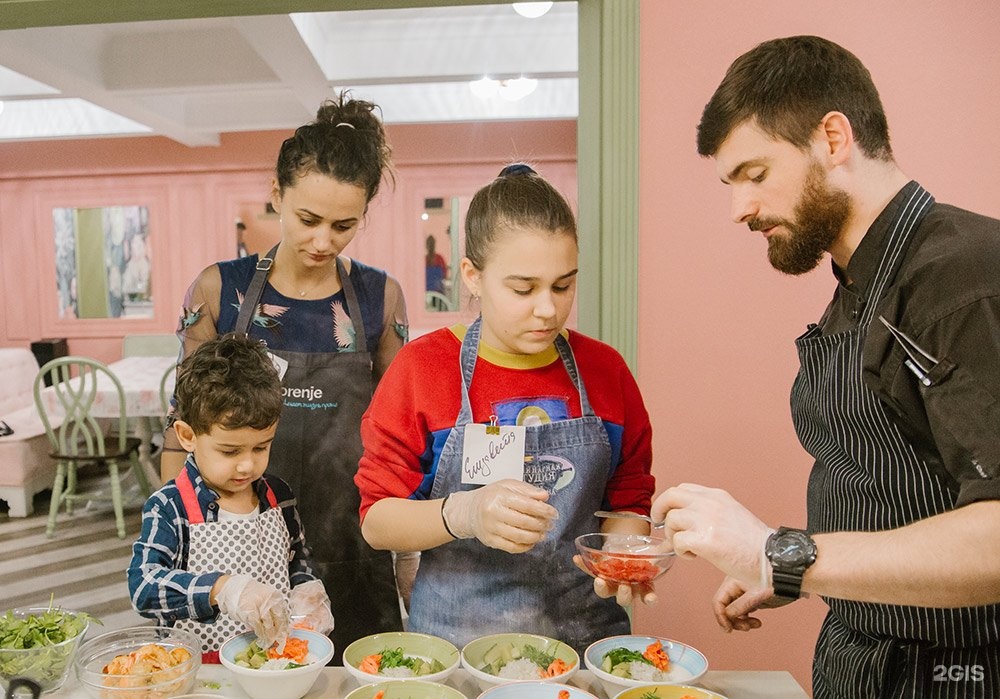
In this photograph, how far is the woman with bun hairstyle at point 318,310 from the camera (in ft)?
5.95

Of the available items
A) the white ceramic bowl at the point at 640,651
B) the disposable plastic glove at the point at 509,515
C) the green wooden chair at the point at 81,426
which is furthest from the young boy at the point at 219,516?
the green wooden chair at the point at 81,426

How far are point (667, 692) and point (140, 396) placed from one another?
2100mm

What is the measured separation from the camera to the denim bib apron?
155cm

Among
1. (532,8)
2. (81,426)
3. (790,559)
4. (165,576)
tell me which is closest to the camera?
(790,559)

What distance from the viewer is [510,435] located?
1482 millimetres

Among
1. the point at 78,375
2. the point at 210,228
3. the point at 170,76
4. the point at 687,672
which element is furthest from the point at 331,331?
the point at 78,375

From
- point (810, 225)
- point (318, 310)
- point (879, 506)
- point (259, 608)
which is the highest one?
point (810, 225)

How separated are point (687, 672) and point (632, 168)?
1109 mm

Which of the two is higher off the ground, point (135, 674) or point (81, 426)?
point (81, 426)

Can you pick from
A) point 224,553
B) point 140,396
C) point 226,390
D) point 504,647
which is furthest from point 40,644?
point 140,396

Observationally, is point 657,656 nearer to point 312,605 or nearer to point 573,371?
point 573,371

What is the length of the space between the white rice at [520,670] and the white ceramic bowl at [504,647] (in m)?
0.02

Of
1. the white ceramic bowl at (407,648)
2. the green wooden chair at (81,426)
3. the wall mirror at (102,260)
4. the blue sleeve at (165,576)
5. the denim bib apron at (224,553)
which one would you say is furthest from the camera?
the green wooden chair at (81,426)

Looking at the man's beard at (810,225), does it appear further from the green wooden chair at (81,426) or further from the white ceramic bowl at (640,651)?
the green wooden chair at (81,426)
